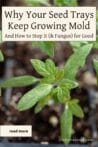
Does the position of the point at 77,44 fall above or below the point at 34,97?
above

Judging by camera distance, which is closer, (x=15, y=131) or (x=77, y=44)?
(x=77, y=44)

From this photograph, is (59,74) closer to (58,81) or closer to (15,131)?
(58,81)

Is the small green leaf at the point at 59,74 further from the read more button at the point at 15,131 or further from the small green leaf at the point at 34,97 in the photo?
the read more button at the point at 15,131

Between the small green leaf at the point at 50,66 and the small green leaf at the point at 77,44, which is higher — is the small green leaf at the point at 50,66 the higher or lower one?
the lower one

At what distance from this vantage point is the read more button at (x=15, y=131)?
1.12 m

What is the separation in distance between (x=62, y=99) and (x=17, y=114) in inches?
9.1

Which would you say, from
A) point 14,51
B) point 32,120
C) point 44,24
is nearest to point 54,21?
point 44,24

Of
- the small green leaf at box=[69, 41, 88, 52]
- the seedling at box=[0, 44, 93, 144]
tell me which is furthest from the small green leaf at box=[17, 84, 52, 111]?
the small green leaf at box=[69, 41, 88, 52]

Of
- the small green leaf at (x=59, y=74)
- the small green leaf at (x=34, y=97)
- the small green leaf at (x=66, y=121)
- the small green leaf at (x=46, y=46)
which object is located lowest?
the small green leaf at (x=66, y=121)

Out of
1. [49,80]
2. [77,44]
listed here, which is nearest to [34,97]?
[49,80]

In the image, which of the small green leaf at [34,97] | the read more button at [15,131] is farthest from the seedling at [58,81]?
the read more button at [15,131]

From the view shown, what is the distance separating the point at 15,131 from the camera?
112cm

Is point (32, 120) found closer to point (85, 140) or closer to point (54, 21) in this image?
point (85, 140)

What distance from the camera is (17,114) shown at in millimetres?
1167
